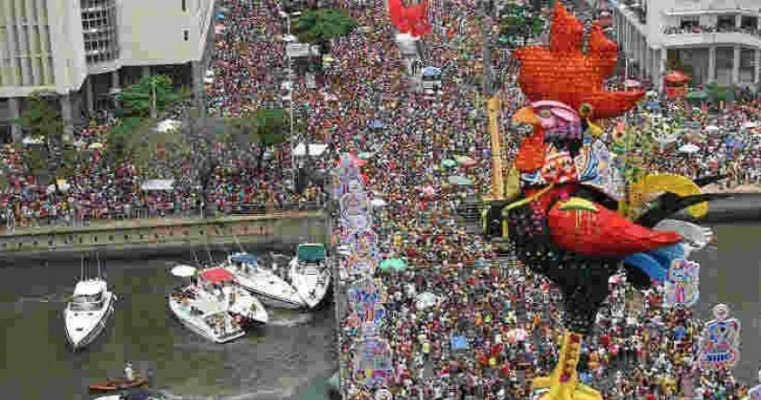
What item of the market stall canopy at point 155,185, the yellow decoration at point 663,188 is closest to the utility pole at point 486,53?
the market stall canopy at point 155,185

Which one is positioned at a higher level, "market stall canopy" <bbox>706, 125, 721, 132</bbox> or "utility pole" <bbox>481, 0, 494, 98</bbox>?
"utility pole" <bbox>481, 0, 494, 98</bbox>

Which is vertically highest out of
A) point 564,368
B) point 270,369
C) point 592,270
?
point 592,270

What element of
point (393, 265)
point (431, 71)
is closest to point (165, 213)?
point (393, 265)

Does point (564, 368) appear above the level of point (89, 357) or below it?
above

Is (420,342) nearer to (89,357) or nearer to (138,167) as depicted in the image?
(89,357)

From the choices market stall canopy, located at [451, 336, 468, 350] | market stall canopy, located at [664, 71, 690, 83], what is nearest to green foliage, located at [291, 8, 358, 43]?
market stall canopy, located at [664, 71, 690, 83]

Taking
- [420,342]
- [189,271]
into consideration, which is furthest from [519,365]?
[189,271]

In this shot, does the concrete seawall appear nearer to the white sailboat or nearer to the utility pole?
the white sailboat
